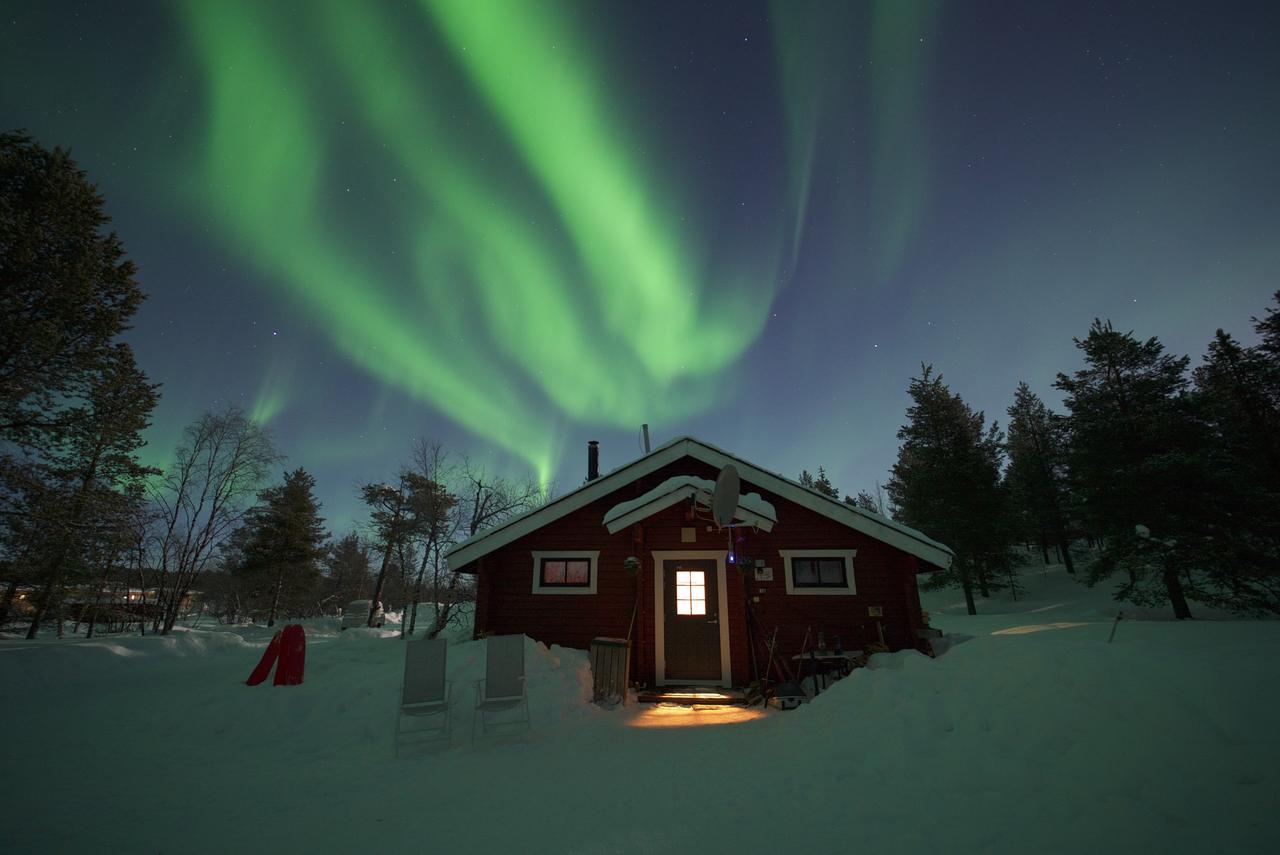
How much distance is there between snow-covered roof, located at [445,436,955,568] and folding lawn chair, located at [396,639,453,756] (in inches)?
132

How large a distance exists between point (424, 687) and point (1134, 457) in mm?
21914

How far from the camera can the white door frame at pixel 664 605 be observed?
9.40 metres

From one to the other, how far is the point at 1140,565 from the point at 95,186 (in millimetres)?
32095

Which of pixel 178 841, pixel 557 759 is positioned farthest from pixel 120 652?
pixel 557 759

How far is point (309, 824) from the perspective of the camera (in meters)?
3.83

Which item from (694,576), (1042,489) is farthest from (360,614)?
(1042,489)


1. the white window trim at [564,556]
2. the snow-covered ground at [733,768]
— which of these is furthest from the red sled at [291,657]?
the white window trim at [564,556]

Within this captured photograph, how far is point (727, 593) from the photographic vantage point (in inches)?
385

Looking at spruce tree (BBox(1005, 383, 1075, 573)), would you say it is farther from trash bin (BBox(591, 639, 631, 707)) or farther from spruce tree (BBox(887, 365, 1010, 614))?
trash bin (BBox(591, 639, 631, 707))

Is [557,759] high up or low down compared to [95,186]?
down

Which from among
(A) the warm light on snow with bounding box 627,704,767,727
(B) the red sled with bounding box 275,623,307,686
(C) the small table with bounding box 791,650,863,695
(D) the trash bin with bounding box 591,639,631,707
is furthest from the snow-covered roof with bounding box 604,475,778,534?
(B) the red sled with bounding box 275,623,307,686

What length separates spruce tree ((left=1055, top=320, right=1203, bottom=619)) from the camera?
14.6 m

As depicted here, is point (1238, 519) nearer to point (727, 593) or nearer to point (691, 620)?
point (727, 593)

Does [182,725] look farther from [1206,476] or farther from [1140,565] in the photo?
[1206,476]
